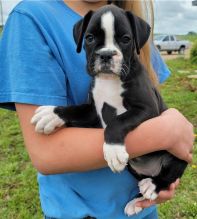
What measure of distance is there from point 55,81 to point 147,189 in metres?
0.72

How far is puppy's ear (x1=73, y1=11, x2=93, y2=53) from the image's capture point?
205 centimetres

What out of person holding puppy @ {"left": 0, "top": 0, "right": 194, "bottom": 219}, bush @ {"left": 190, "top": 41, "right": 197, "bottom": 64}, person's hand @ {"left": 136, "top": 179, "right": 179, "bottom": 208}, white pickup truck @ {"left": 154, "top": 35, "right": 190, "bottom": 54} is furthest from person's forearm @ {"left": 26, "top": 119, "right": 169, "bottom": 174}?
white pickup truck @ {"left": 154, "top": 35, "right": 190, "bottom": 54}

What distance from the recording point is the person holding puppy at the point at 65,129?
191cm

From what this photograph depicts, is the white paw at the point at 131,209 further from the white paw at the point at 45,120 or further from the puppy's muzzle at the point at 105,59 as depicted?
the puppy's muzzle at the point at 105,59

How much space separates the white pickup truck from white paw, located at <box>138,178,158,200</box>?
26192mm

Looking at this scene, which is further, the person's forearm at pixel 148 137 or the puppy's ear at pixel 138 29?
the puppy's ear at pixel 138 29

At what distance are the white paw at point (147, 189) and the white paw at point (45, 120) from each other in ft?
1.80

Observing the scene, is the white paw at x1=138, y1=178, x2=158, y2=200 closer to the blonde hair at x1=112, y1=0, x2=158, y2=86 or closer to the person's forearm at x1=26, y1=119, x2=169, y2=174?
the person's forearm at x1=26, y1=119, x2=169, y2=174

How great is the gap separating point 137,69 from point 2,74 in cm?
63

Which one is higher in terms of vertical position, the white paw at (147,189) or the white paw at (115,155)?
the white paw at (115,155)

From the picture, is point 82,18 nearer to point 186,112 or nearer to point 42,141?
point 42,141

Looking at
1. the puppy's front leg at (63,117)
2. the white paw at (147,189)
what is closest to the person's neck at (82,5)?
the puppy's front leg at (63,117)

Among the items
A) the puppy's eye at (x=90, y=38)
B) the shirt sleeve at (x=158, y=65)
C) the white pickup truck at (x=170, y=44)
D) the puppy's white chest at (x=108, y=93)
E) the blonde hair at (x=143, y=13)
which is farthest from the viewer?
the white pickup truck at (x=170, y=44)

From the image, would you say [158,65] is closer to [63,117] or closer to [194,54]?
[63,117]
